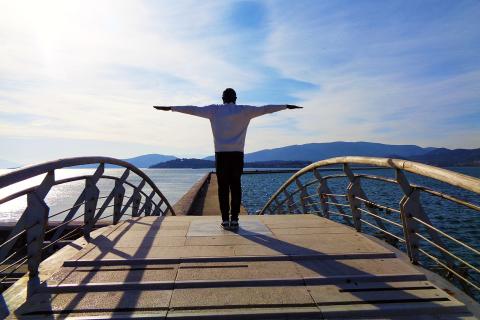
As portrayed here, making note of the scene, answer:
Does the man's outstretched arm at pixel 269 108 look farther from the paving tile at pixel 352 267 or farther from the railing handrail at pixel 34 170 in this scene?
the railing handrail at pixel 34 170

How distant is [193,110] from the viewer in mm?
5125

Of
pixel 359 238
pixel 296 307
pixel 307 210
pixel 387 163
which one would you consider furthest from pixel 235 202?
pixel 307 210

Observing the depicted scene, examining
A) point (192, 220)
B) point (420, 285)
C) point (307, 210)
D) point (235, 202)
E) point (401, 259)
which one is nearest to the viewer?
point (420, 285)

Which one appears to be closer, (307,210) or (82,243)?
(82,243)

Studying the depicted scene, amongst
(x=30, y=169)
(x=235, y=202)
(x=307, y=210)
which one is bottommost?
(x=307, y=210)

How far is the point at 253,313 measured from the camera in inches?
103

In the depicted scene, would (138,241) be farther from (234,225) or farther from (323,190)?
(323,190)

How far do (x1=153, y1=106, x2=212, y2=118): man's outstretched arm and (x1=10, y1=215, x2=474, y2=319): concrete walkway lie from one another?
1.64 meters

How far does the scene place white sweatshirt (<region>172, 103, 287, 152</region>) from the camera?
16.6 feet

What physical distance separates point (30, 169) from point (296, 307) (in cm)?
240

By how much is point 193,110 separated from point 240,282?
8.69ft

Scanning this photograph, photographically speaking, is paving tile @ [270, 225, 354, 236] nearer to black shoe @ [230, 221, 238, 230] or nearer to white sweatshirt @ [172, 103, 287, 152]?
black shoe @ [230, 221, 238, 230]

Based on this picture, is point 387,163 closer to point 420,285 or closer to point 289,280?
point 420,285

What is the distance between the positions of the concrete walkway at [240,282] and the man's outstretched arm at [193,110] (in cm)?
164
